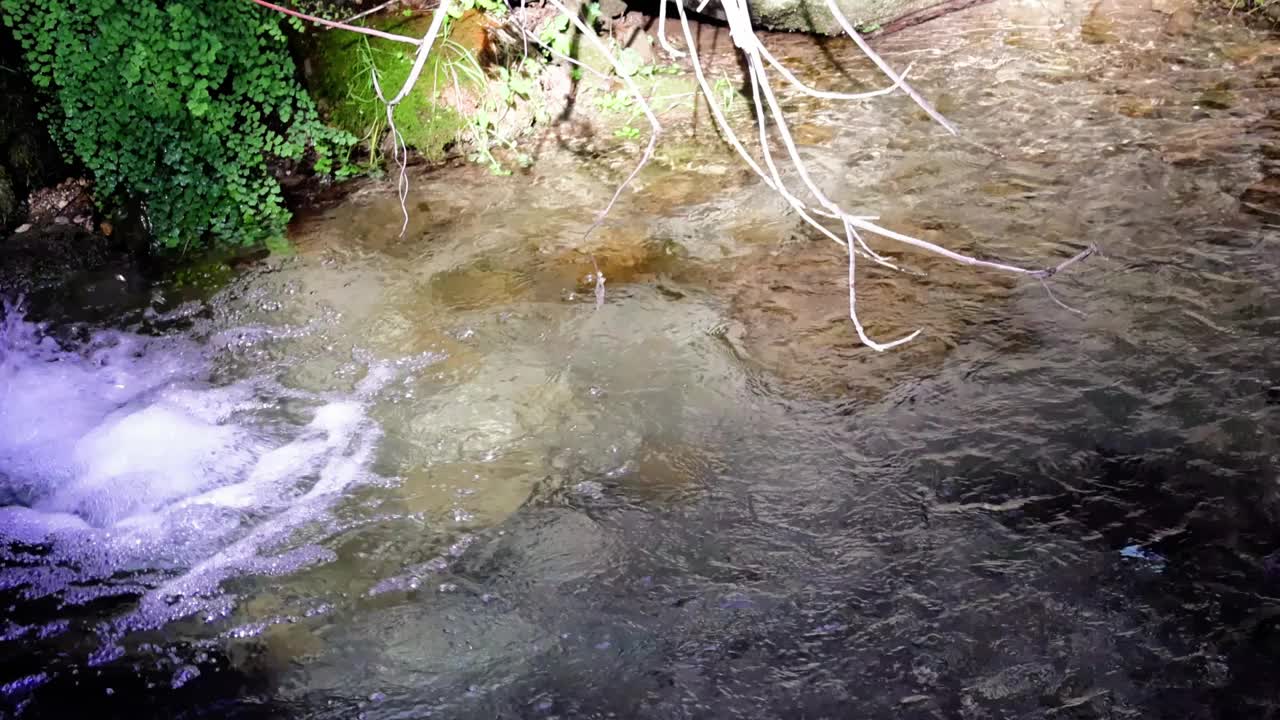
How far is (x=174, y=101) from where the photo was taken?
5.99 m

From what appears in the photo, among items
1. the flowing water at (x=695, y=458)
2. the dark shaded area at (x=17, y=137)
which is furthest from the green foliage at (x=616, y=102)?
the dark shaded area at (x=17, y=137)

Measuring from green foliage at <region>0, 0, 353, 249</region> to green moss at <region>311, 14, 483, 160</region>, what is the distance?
0.61 meters

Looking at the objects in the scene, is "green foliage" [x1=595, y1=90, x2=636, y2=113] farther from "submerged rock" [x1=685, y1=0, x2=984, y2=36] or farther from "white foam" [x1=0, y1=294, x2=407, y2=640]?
"white foam" [x1=0, y1=294, x2=407, y2=640]

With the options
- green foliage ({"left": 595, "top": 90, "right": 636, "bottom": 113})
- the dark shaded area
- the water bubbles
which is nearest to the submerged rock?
green foliage ({"left": 595, "top": 90, "right": 636, "bottom": 113})

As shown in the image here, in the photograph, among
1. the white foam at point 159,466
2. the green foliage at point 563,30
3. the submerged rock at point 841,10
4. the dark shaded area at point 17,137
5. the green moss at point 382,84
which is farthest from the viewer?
the submerged rock at point 841,10

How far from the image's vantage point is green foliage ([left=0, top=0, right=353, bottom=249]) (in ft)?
19.1

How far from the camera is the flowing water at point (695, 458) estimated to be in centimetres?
337

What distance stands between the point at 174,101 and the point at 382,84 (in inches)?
60.1

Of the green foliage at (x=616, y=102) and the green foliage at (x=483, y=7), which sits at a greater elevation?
the green foliage at (x=483, y=7)

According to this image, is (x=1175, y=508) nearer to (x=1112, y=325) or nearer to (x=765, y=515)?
(x=1112, y=325)

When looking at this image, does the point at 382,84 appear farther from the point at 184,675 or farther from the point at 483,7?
the point at 184,675

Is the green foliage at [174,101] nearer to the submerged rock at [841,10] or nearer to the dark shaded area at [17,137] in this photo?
the dark shaded area at [17,137]

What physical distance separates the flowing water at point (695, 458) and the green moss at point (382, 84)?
0.89m

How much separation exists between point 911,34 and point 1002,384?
4.97 meters
